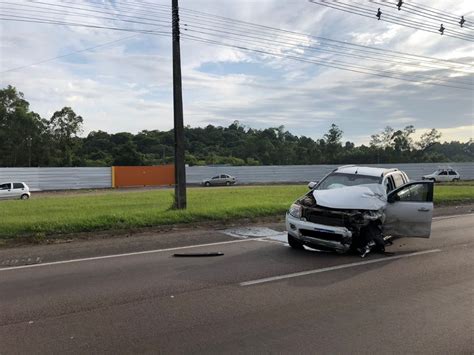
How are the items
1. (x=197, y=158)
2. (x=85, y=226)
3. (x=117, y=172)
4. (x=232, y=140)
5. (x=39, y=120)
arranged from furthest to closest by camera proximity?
(x=232, y=140) < (x=197, y=158) < (x=39, y=120) < (x=117, y=172) < (x=85, y=226)

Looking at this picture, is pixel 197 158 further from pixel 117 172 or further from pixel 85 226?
pixel 85 226

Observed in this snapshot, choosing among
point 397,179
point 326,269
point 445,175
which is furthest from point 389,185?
point 445,175

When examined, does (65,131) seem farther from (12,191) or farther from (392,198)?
(392,198)

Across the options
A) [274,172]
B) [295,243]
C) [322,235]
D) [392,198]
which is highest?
[392,198]

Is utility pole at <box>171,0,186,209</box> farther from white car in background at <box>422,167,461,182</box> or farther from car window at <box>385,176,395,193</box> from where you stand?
white car in background at <box>422,167,461,182</box>

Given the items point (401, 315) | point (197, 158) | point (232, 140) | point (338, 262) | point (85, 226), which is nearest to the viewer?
point (401, 315)

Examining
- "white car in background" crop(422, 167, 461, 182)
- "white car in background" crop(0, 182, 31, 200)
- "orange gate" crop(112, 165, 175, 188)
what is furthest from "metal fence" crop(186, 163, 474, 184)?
"white car in background" crop(0, 182, 31, 200)

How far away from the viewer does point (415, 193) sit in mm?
9625

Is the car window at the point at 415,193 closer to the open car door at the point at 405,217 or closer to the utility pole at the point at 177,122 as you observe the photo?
the open car door at the point at 405,217

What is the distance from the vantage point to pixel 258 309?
5539 mm

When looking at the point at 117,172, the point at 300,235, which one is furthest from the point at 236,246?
the point at 117,172

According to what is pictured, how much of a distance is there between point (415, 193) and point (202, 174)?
145 feet

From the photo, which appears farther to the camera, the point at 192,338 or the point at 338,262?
the point at 338,262

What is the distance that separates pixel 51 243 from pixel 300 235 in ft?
18.9
